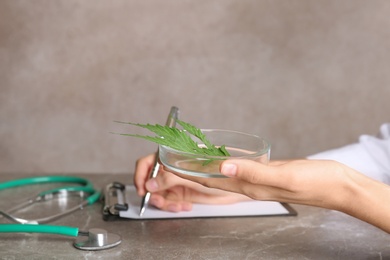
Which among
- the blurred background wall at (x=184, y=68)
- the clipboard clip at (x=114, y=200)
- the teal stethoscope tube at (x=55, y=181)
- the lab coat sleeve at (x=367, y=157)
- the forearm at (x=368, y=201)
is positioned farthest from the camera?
the blurred background wall at (x=184, y=68)

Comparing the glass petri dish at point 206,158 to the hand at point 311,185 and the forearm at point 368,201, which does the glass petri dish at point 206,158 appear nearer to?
the hand at point 311,185

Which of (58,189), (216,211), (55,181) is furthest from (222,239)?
(55,181)

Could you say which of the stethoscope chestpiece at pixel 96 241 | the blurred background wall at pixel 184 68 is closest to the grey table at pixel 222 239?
the stethoscope chestpiece at pixel 96 241

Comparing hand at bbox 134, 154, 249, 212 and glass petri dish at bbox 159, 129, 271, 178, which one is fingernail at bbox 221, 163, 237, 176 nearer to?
glass petri dish at bbox 159, 129, 271, 178

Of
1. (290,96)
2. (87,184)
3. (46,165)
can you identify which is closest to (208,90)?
(290,96)

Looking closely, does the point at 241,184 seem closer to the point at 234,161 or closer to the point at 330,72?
the point at 234,161

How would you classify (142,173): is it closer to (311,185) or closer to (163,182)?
(163,182)
